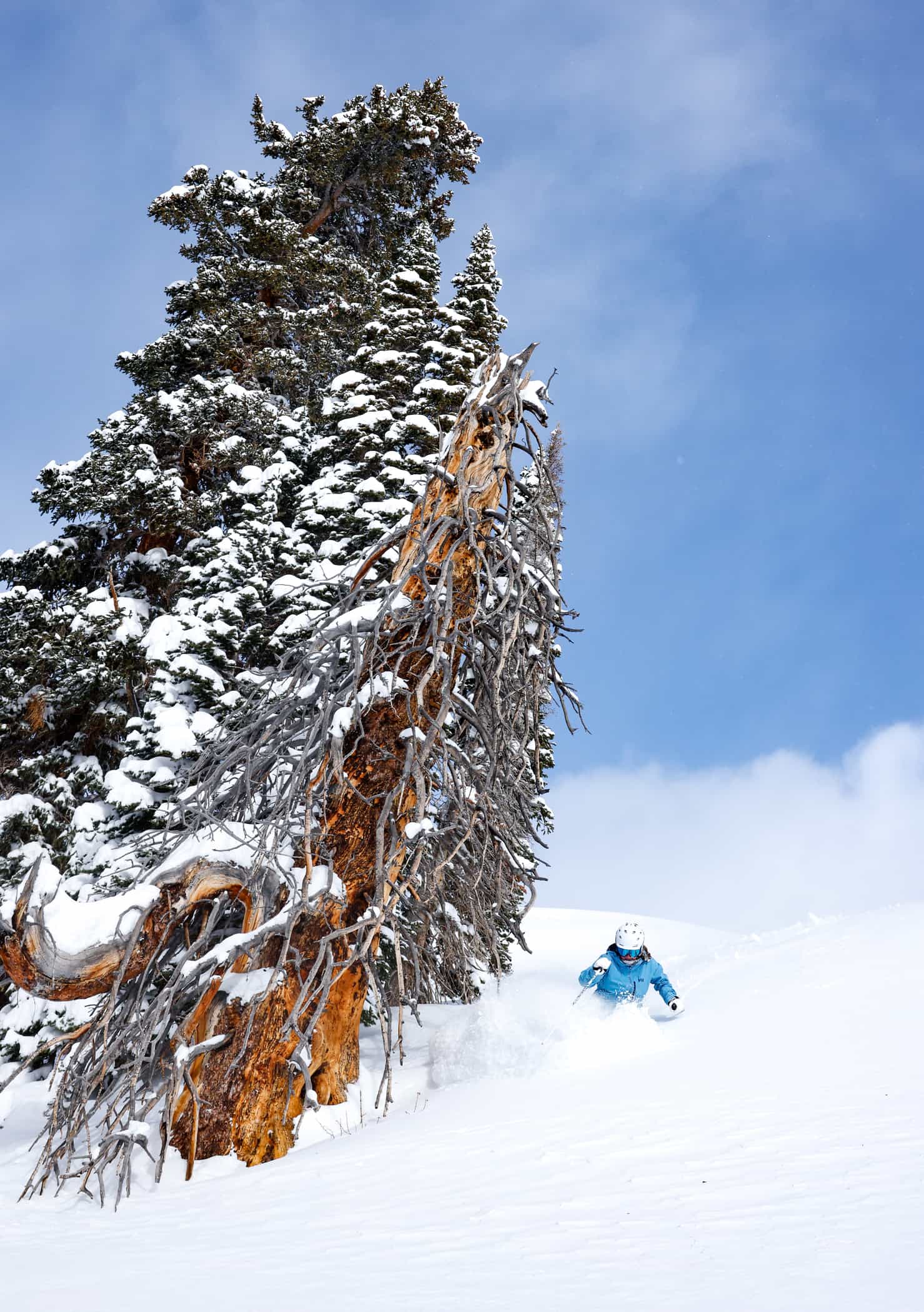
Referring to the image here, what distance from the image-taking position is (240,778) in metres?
6.14

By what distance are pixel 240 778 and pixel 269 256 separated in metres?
14.1

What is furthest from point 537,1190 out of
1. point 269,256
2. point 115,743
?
point 269,256

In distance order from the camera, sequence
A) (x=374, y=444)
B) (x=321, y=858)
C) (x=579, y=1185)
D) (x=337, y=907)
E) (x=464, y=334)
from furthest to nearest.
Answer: (x=464, y=334) → (x=374, y=444) → (x=321, y=858) → (x=337, y=907) → (x=579, y=1185)

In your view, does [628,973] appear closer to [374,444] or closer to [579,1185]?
[579,1185]

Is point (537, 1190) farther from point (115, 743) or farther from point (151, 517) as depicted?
point (151, 517)

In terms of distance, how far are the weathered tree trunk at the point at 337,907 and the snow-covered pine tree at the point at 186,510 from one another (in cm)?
157

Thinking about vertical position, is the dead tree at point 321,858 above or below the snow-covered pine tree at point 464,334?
below

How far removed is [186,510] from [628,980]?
9130 mm

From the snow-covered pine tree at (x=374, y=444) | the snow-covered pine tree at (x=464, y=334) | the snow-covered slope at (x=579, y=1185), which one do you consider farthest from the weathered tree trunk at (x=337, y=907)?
the snow-covered pine tree at (x=464, y=334)

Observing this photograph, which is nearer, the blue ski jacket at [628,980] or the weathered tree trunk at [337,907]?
the weathered tree trunk at [337,907]

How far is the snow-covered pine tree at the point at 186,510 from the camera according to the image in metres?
Answer: 10.2

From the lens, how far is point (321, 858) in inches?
233

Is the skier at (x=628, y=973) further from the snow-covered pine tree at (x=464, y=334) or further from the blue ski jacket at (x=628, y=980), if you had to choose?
the snow-covered pine tree at (x=464, y=334)

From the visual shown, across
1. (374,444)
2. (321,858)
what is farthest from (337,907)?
(374,444)
